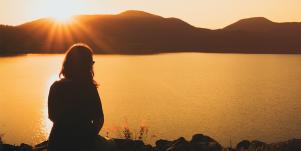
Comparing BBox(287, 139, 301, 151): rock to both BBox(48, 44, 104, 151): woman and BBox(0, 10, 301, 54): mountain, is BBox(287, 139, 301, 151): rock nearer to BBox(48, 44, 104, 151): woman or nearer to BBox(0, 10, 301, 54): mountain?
BBox(48, 44, 104, 151): woman

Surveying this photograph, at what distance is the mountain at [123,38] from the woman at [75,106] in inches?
5275

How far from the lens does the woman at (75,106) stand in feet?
16.5

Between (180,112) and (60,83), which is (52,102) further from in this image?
(180,112)

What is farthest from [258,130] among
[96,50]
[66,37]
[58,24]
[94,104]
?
[58,24]

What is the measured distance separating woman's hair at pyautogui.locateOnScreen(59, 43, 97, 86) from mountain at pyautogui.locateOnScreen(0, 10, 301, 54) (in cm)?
13399

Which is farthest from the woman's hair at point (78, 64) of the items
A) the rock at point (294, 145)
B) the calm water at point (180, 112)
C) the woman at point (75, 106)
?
the calm water at point (180, 112)

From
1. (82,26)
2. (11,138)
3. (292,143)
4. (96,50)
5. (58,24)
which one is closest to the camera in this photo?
(292,143)

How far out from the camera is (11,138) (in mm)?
18406

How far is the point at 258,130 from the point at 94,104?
16792 mm

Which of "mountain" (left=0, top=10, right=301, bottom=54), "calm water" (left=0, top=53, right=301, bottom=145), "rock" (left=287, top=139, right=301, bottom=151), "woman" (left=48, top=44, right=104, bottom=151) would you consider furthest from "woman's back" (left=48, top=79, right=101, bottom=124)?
"mountain" (left=0, top=10, right=301, bottom=54)

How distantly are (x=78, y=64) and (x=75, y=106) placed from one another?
447 millimetres

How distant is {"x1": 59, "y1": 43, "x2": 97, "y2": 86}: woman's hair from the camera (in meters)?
4.99

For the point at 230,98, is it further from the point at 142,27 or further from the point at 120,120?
the point at 142,27

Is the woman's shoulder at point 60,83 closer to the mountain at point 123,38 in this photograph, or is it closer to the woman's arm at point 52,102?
the woman's arm at point 52,102
